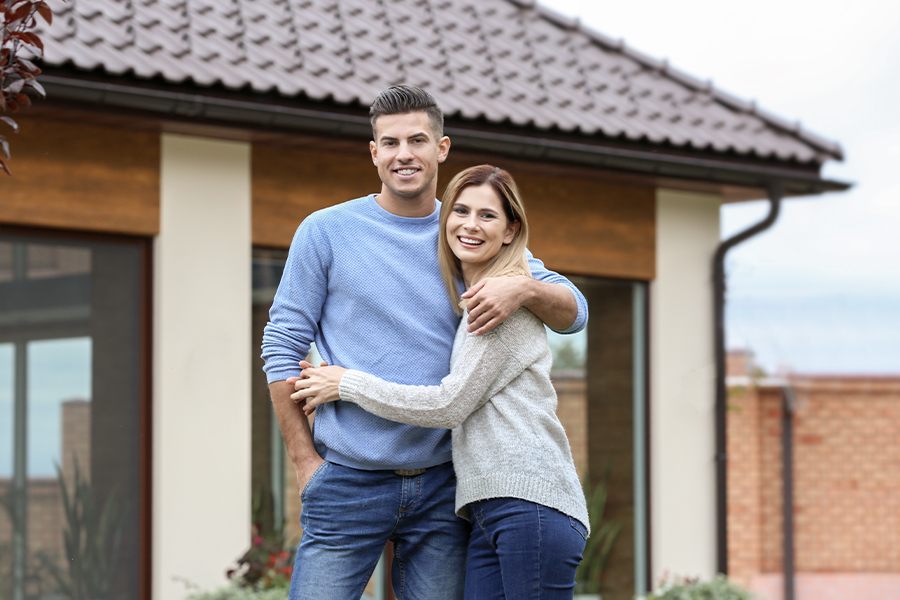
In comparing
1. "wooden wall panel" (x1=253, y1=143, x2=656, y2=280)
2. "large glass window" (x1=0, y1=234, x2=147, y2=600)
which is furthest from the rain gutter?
"large glass window" (x1=0, y1=234, x2=147, y2=600)

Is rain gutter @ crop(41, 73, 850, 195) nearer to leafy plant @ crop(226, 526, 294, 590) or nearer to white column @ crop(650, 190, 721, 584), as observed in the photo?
white column @ crop(650, 190, 721, 584)

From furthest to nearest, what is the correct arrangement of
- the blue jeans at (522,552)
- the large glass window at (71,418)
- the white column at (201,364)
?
the white column at (201,364) < the large glass window at (71,418) < the blue jeans at (522,552)

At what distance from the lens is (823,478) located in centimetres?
1207

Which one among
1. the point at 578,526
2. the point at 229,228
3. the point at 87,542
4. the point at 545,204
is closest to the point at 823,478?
the point at 545,204

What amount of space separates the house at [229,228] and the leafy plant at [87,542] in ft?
0.09

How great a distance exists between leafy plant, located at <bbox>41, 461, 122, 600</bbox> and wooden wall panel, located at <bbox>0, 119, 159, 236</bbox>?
1280 mm

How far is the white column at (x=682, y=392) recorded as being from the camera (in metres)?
7.52

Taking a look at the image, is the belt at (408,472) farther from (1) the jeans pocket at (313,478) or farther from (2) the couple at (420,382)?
(1) the jeans pocket at (313,478)

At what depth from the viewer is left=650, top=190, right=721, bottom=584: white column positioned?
7516 mm

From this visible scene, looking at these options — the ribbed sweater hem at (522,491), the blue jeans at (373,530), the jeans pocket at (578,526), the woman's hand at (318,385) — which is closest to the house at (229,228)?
the woman's hand at (318,385)

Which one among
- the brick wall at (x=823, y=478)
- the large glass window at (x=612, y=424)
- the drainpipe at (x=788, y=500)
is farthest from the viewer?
the brick wall at (x=823, y=478)

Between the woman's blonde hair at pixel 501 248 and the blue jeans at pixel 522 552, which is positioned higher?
the woman's blonde hair at pixel 501 248

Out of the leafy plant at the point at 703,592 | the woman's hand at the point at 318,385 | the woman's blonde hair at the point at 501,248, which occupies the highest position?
the woman's blonde hair at the point at 501,248

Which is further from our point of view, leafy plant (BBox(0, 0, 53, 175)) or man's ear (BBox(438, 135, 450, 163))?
man's ear (BBox(438, 135, 450, 163))
